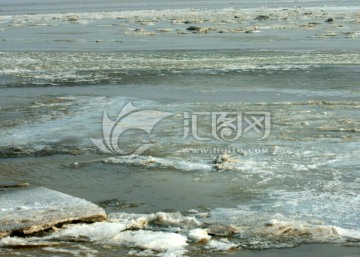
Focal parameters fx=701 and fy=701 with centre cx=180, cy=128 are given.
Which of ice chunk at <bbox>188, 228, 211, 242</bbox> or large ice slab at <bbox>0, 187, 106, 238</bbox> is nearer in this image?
ice chunk at <bbox>188, 228, 211, 242</bbox>

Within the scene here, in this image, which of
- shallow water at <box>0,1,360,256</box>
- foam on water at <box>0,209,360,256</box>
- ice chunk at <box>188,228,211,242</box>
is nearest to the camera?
foam on water at <box>0,209,360,256</box>

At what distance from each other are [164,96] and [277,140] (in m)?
5.47

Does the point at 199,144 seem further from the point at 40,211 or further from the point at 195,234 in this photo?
the point at 195,234

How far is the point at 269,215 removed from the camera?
8.64 meters

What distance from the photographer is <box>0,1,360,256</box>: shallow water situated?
812 centimetres

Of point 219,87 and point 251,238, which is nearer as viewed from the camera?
point 251,238

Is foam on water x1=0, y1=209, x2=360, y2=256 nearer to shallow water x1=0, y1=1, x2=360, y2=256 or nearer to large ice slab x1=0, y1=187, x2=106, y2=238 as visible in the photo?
shallow water x1=0, y1=1, x2=360, y2=256

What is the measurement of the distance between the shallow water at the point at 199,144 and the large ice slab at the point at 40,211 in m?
0.29

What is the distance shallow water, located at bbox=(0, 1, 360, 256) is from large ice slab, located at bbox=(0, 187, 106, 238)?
0.29 m

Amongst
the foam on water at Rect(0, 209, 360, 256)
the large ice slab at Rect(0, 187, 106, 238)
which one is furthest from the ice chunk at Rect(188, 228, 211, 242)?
the large ice slab at Rect(0, 187, 106, 238)

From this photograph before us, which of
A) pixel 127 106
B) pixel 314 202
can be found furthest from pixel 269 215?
pixel 127 106

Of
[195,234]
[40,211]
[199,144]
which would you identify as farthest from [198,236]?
[199,144]

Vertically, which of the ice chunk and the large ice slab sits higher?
the large ice slab

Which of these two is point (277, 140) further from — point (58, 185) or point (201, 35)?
point (201, 35)
